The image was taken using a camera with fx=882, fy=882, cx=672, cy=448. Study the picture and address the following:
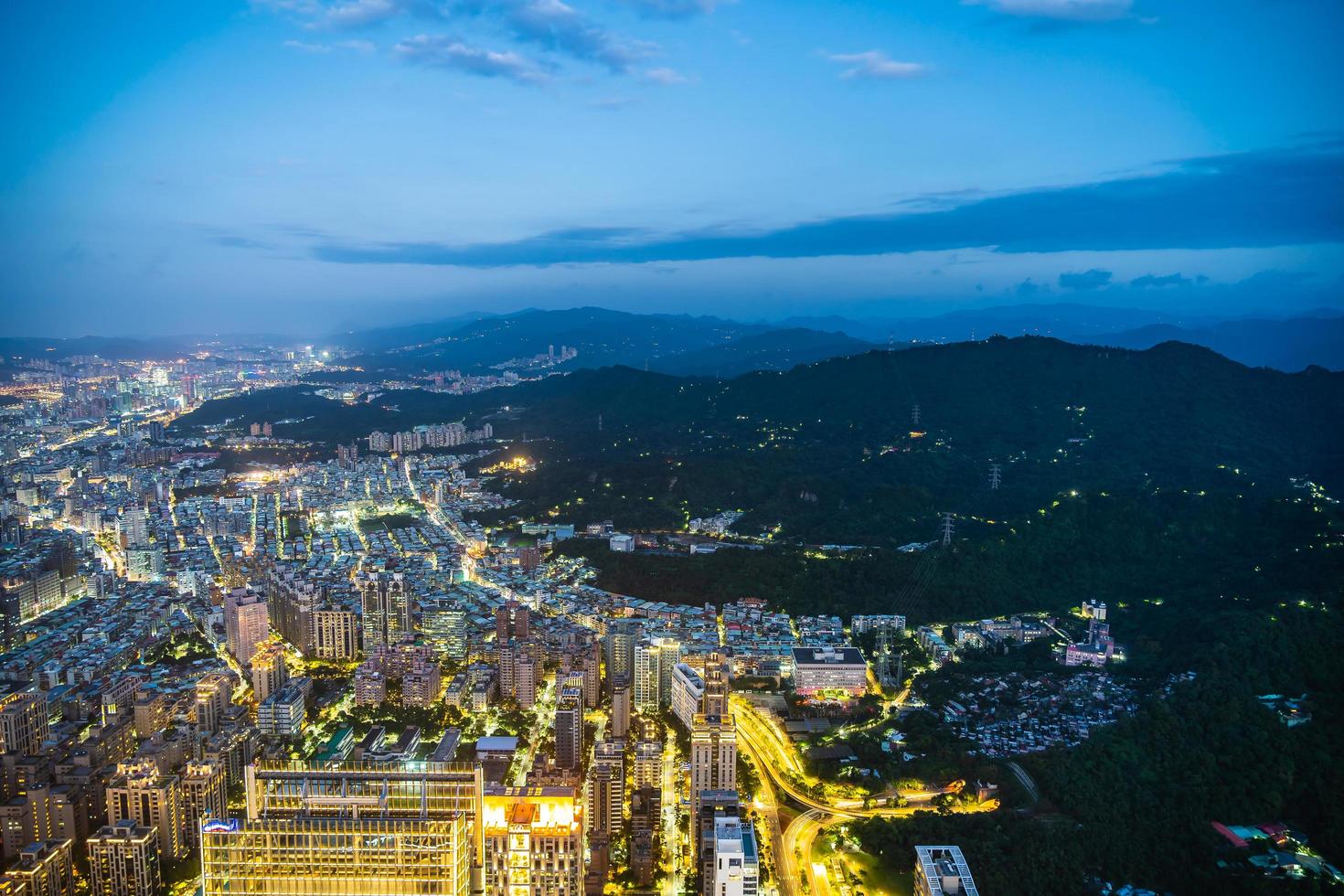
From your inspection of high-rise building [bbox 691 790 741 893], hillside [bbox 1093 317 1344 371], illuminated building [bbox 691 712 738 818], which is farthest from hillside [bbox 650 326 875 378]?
high-rise building [bbox 691 790 741 893]

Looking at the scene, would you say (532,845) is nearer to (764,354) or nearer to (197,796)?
(197,796)

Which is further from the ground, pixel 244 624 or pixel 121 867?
pixel 244 624

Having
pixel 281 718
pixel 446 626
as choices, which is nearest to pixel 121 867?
pixel 281 718

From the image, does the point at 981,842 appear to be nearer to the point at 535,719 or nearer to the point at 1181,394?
the point at 535,719

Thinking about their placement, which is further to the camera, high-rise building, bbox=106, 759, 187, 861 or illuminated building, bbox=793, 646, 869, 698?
illuminated building, bbox=793, 646, 869, 698

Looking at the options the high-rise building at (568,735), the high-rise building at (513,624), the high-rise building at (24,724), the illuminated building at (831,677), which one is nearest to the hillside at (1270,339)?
the illuminated building at (831,677)

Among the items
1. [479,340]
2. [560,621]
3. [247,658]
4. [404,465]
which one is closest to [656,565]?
[560,621]

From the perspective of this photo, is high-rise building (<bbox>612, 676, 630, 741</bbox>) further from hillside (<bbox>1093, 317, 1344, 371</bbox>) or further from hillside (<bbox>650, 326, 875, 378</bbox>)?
hillside (<bbox>650, 326, 875, 378</bbox>)
